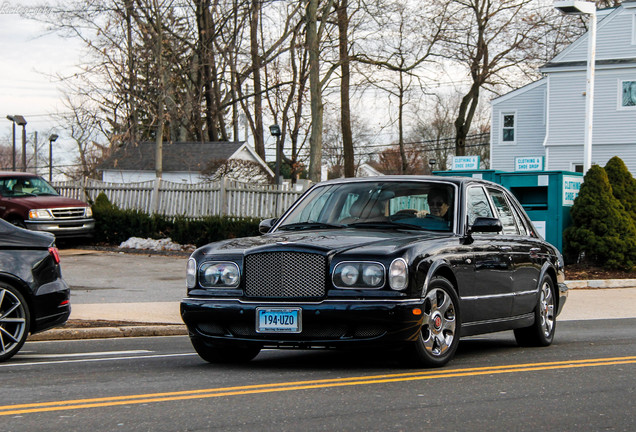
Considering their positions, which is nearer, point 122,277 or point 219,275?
point 219,275

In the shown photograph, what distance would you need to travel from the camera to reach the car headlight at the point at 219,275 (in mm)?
7719

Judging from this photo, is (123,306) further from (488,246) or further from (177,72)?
(177,72)

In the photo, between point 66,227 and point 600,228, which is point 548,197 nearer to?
point 600,228

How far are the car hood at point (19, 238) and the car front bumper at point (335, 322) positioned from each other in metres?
2.40

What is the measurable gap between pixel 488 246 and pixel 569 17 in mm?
42783

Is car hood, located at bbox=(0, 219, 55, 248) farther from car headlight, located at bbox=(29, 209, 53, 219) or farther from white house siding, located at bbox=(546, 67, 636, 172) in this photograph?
white house siding, located at bbox=(546, 67, 636, 172)

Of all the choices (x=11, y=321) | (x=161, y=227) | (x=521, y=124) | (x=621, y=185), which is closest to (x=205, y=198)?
(x=161, y=227)

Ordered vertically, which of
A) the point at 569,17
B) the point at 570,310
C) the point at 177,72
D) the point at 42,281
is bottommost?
the point at 570,310

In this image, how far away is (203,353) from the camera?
27.0ft

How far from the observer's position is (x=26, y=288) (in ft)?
29.4

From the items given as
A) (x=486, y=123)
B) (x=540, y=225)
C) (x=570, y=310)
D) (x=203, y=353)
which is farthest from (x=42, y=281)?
(x=486, y=123)

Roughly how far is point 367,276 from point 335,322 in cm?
43

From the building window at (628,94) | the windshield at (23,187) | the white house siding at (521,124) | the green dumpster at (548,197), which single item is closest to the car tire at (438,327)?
the green dumpster at (548,197)

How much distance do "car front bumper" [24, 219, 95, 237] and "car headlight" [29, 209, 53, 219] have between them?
0.41ft
